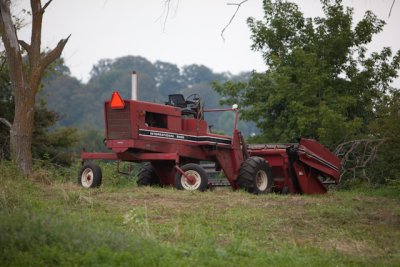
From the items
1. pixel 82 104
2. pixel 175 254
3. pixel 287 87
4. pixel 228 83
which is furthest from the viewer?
pixel 82 104

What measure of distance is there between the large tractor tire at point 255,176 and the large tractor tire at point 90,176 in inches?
130

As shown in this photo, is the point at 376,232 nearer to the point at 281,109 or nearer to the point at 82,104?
the point at 281,109

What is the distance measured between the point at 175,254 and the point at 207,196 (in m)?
5.80

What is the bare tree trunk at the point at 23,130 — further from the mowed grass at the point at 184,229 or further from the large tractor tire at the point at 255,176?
the large tractor tire at the point at 255,176

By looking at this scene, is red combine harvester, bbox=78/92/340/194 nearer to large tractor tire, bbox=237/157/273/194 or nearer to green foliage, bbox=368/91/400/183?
large tractor tire, bbox=237/157/273/194

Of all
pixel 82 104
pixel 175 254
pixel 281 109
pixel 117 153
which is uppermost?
pixel 82 104

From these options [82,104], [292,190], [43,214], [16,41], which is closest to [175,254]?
[43,214]

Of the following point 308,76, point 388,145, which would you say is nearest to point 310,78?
point 308,76

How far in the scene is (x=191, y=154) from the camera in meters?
17.3

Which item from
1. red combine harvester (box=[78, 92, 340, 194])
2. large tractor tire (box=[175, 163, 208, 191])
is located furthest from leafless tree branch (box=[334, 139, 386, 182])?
large tractor tire (box=[175, 163, 208, 191])

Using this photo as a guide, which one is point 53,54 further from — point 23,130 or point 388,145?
point 388,145

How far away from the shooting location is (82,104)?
106m

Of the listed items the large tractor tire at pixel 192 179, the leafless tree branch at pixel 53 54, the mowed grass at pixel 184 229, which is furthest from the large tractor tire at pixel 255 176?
the leafless tree branch at pixel 53 54

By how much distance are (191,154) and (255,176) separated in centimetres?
156
